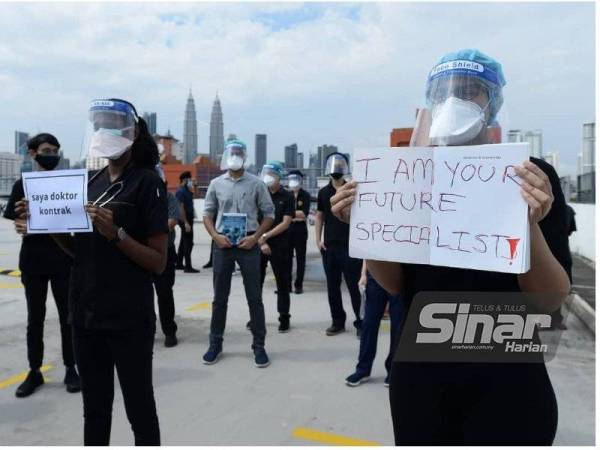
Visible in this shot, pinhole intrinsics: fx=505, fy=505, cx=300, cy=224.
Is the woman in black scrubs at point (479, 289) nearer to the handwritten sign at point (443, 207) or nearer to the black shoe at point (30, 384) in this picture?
the handwritten sign at point (443, 207)

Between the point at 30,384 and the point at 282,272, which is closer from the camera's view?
the point at 30,384

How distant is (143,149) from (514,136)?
1.80 metres

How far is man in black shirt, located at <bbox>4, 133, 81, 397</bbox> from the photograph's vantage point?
3.86 metres

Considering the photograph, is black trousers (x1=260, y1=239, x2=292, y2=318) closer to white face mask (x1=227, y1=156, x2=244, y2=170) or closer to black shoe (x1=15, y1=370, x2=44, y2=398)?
white face mask (x1=227, y1=156, x2=244, y2=170)

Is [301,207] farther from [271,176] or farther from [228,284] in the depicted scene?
[228,284]

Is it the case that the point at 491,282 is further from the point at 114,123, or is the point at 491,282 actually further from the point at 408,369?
the point at 114,123

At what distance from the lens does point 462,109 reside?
170 centimetres

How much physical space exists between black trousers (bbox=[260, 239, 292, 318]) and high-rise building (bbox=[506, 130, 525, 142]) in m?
4.38

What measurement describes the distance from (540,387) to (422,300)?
0.46 meters

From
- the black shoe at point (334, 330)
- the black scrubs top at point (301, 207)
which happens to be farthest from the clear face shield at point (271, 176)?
the black shoe at point (334, 330)

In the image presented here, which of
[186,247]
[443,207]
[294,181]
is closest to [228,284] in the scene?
[443,207]

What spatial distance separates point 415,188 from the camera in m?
1.76

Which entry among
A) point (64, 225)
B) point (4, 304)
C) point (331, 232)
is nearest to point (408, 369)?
point (64, 225)

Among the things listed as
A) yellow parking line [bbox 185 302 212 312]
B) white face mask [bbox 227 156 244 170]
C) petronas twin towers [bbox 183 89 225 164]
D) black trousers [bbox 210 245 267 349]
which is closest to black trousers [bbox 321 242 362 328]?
black trousers [bbox 210 245 267 349]
